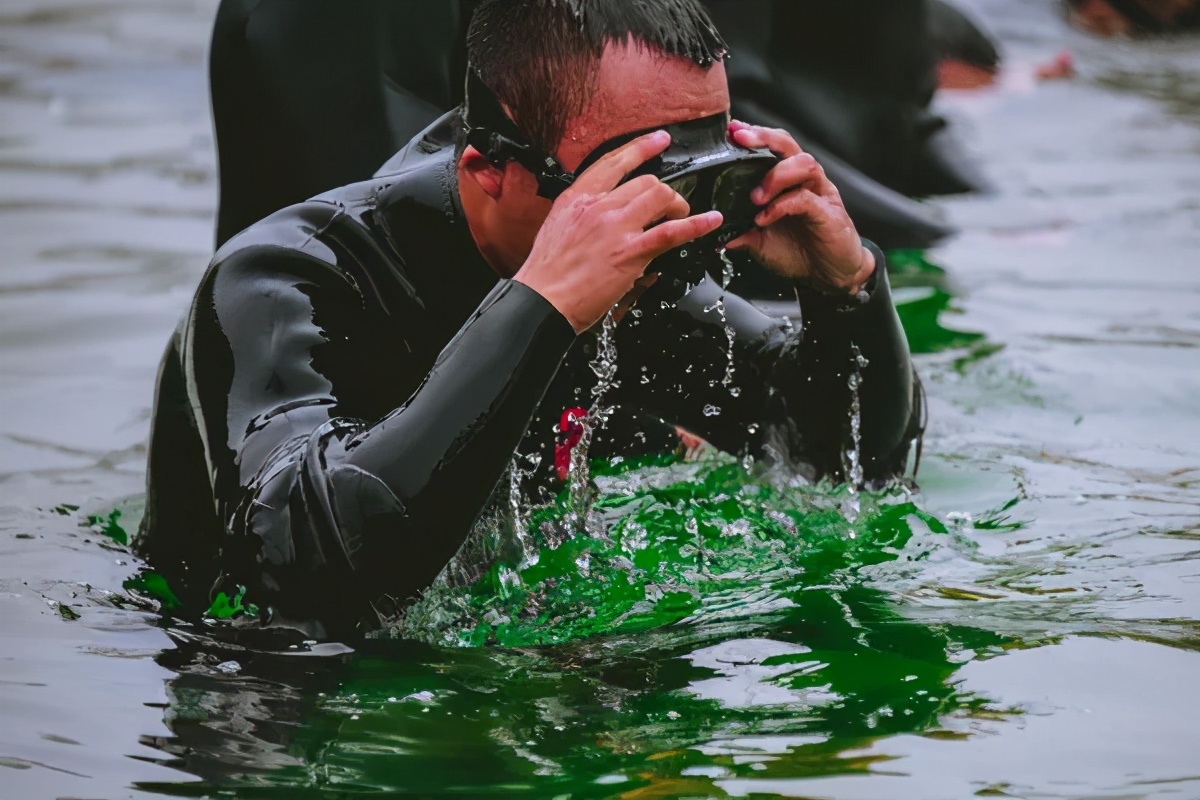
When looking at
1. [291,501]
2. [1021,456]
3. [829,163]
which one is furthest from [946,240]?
→ [291,501]

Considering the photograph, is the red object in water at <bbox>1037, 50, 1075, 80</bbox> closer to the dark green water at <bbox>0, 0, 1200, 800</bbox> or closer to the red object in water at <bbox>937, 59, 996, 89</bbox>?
the red object in water at <bbox>937, 59, 996, 89</bbox>

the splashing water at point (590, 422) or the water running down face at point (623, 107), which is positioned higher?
the water running down face at point (623, 107)

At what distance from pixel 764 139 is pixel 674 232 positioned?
0.35 metres

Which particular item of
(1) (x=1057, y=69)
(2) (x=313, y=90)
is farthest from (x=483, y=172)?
(1) (x=1057, y=69)

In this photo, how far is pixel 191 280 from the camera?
5.65 meters

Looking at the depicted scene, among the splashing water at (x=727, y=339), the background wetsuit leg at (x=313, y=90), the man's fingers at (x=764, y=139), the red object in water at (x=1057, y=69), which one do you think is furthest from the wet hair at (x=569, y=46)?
the red object in water at (x=1057, y=69)

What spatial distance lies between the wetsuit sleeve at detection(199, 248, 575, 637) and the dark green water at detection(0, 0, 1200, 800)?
186 mm

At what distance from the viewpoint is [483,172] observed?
2.70 meters

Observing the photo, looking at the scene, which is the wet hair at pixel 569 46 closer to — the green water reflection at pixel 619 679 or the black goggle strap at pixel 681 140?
the black goggle strap at pixel 681 140

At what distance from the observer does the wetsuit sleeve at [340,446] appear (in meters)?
2.44

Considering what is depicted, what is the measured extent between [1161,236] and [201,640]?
450cm

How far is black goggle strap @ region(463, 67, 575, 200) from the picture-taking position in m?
2.64

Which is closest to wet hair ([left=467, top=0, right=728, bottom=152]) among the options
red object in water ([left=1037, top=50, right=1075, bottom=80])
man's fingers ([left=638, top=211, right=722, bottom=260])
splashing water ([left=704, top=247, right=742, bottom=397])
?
man's fingers ([left=638, top=211, right=722, bottom=260])

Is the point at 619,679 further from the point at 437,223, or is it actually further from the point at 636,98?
the point at 636,98
